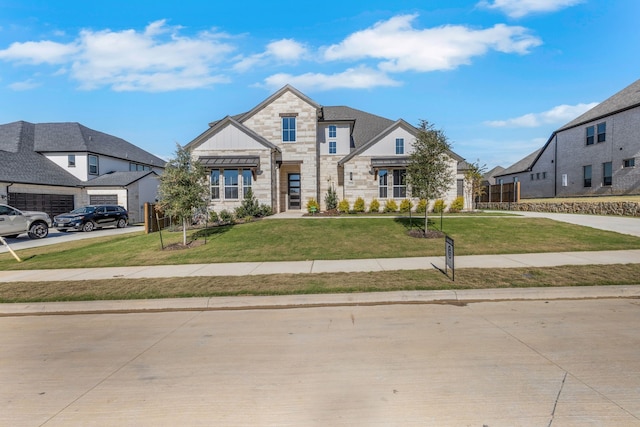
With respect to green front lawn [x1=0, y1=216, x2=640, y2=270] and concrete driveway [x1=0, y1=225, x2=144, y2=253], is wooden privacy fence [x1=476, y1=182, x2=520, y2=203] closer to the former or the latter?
green front lawn [x1=0, y1=216, x2=640, y2=270]

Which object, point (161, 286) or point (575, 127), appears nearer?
point (161, 286)

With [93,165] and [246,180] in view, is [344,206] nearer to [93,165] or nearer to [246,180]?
[246,180]

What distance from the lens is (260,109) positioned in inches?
950

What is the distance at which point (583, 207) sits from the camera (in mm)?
21469

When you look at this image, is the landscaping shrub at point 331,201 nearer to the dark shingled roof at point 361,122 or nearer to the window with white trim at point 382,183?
the window with white trim at point 382,183

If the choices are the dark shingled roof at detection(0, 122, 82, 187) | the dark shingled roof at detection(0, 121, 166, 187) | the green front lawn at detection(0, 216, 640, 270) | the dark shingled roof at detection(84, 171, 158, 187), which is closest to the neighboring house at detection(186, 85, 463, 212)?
the green front lawn at detection(0, 216, 640, 270)

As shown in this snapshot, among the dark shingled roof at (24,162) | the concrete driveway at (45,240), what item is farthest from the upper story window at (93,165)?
the concrete driveway at (45,240)

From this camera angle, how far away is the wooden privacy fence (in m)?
27.7

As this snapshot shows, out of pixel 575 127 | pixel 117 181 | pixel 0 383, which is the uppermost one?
pixel 575 127

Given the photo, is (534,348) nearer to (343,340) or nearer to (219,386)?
(343,340)

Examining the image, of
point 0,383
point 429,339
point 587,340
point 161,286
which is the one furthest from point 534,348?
point 161,286

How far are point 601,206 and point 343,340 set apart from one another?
23.9 m

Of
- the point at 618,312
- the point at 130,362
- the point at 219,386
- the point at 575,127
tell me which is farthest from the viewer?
the point at 575,127

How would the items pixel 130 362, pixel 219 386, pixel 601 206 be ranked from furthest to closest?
pixel 601 206, pixel 130 362, pixel 219 386
